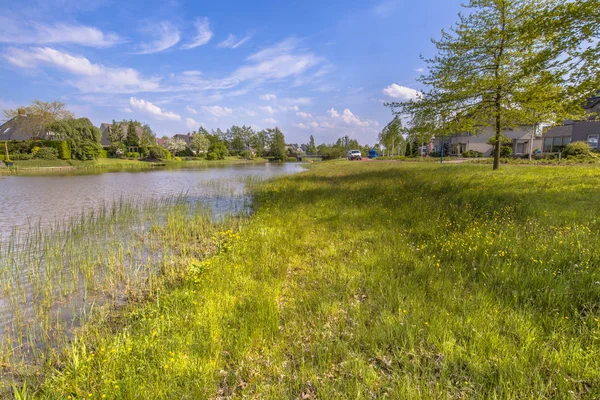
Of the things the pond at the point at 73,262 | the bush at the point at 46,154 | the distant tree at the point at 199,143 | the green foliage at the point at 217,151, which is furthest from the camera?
the distant tree at the point at 199,143

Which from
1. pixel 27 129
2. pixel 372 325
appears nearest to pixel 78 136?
pixel 27 129

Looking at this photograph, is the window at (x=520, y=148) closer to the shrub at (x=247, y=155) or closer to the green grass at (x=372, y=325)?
the green grass at (x=372, y=325)

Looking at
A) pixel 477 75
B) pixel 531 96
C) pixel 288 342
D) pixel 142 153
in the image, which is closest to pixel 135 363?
pixel 288 342

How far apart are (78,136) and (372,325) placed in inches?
2648

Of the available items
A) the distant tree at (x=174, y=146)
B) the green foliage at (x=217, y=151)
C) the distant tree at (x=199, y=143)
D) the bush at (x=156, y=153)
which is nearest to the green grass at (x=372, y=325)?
the bush at (x=156, y=153)

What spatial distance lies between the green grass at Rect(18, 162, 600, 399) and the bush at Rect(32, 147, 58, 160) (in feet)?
187

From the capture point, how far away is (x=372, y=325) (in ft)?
9.91

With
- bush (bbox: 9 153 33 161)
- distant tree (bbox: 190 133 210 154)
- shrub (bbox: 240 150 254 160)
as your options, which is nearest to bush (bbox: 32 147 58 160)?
bush (bbox: 9 153 33 161)

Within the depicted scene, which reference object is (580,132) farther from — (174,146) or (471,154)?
(174,146)

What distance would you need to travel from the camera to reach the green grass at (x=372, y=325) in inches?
89.7

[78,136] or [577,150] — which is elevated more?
[78,136]

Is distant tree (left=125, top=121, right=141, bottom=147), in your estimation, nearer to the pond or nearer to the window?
the pond

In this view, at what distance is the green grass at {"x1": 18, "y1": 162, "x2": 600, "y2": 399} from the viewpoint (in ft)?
7.48

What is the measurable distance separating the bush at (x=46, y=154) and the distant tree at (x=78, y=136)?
3163mm
